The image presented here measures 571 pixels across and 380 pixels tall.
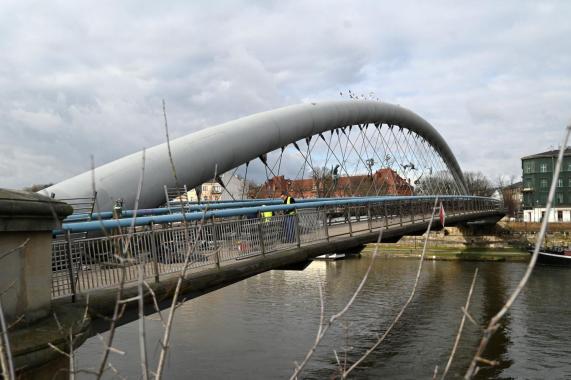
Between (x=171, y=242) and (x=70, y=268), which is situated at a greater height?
(x=171, y=242)

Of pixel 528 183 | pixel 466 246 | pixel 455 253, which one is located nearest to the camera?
pixel 455 253

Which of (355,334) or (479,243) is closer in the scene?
(355,334)

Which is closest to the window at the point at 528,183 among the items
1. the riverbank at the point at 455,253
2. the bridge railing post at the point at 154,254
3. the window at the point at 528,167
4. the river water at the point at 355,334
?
the window at the point at 528,167

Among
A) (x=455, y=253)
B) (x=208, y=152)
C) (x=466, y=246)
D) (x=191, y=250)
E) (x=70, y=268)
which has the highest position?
(x=208, y=152)

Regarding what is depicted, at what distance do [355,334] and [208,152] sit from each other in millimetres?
6967

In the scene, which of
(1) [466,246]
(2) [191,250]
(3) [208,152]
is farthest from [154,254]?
(1) [466,246]

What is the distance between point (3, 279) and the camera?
4.02m

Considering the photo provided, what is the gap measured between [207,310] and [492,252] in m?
30.6

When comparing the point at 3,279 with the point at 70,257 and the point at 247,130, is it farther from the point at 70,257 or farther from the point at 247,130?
the point at 247,130

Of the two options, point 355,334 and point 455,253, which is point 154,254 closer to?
point 355,334

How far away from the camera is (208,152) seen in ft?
48.4

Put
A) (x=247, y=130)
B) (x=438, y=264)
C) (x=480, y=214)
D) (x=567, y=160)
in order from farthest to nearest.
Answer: (x=567, y=160), (x=438, y=264), (x=480, y=214), (x=247, y=130)

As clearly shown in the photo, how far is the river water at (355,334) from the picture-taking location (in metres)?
12.8

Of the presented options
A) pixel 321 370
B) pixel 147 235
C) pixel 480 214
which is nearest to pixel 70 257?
pixel 147 235
